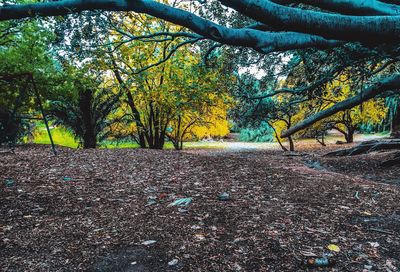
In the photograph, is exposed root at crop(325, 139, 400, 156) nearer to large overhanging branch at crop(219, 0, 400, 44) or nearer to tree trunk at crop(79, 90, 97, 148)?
large overhanging branch at crop(219, 0, 400, 44)

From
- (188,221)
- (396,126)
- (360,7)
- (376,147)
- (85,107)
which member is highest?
(85,107)

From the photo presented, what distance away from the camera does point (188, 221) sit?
3.38 meters

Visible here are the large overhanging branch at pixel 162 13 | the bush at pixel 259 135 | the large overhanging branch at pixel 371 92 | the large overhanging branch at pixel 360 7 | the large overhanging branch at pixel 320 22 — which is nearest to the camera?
the large overhanging branch at pixel 320 22

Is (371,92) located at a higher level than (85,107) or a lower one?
lower

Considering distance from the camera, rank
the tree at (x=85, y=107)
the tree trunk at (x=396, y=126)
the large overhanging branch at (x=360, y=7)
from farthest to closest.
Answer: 1. the tree trunk at (x=396, y=126)
2. the tree at (x=85, y=107)
3. the large overhanging branch at (x=360, y=7)

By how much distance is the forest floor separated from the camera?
251 centimetres

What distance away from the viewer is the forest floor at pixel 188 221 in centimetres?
251

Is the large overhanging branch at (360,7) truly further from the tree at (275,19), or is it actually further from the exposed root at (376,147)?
the exposed root at (376,147)

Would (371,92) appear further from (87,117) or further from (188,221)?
(87,117)

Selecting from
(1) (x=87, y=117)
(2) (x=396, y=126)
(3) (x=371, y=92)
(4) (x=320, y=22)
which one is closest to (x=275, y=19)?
(4) (x=320, y=22)

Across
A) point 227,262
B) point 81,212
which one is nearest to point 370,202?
point 227,262

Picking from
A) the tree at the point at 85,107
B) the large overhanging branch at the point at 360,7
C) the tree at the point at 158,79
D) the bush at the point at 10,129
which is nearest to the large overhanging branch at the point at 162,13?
the large overhanging branch at the point at 360,7

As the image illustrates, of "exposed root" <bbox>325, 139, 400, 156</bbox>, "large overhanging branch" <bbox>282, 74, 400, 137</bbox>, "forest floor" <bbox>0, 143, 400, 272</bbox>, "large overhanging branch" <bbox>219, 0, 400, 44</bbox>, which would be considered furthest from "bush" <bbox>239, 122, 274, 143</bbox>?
"large overhanging branch" <bbox>219, 0, 400, 44</bbox>

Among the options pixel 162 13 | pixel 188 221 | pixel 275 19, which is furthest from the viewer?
pixel 188 221
